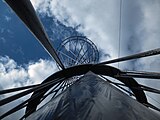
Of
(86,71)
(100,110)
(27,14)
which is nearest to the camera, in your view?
(100,110)

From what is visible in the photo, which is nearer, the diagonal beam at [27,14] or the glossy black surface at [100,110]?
the glossy black surface at [100,110]

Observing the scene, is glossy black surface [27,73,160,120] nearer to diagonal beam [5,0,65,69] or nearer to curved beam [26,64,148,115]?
diagonal beam [5,0,65,69]

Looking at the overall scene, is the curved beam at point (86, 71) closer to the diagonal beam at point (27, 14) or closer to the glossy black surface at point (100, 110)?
the diagonal beam at point (27, 14)

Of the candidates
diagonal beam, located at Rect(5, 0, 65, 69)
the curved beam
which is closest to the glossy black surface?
diagonal beam, located at Rect(5, 0, 65, 69)

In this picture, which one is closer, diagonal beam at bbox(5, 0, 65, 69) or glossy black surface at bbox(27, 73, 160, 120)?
glossy black surface at bbox(27, 73, 160, 120)

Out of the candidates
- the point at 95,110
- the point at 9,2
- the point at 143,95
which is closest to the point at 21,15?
Answer: the point at 9,2

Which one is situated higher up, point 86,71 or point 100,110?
point 86,71

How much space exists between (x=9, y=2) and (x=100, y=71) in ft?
26.2

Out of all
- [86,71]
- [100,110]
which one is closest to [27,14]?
[100,110]

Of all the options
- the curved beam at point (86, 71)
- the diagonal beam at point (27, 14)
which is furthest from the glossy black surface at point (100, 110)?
the curved beam at point (86, 71)

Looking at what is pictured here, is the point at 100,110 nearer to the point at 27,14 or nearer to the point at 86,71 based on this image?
the point at 27,14

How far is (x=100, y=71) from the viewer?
10445mm

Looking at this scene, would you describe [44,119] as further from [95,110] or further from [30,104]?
[30,104]

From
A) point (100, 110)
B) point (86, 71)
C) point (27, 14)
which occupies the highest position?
point (27, 14)
